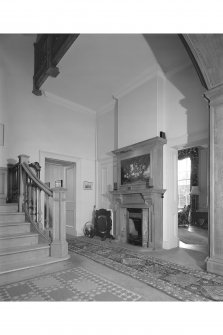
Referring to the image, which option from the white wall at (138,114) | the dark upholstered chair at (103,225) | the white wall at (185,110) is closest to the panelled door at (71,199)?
the dark upholstered chair at (103,225)

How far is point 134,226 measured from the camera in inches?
200

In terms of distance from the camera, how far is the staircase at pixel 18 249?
2.73 metres

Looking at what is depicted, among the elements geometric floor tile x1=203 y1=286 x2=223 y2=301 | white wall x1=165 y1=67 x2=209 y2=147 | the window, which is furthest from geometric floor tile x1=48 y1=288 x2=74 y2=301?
the window

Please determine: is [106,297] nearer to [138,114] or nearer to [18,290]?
[18,290]

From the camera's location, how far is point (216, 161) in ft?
9.89

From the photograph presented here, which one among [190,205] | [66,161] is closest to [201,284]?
[66,161]

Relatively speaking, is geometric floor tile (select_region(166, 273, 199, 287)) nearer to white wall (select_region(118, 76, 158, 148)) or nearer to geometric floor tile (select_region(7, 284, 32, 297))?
geometric floor tile (select_region(7, 284, 32, 297))

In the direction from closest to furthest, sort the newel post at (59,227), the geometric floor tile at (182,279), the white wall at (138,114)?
1. the geometric floor tile at (182,279)
2. the newel post at (59,227)
3. the white wall at (138,114)

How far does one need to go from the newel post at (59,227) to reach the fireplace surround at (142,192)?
184 cm

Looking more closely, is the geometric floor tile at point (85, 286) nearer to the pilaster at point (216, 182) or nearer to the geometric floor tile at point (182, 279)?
the geometric floor tile at point (182, 279)

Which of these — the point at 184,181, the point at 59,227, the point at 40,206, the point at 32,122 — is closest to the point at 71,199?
the point at 32,122

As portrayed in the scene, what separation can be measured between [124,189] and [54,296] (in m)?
3.18

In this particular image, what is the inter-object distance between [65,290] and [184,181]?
8095mm

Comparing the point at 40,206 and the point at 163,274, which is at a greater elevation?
the point at 40,206
